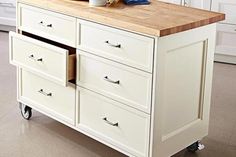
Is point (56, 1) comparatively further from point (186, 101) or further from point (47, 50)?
point (186, 101)

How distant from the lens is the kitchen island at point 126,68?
6.66 feet

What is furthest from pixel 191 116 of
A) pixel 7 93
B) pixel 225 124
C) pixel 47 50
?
pixel 7 93

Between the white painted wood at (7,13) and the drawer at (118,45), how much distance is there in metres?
2.62

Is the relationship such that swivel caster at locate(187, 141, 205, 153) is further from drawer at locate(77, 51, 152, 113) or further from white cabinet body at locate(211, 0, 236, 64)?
white cabinet body at locate(211, 0, 236, 64)

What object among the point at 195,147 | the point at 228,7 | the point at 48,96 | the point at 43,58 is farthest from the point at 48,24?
the point at 228,7

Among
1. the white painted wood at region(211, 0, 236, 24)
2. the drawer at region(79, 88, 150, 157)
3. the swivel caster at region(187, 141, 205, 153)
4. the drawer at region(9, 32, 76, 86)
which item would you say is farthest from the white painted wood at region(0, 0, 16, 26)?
the swivel caster at region(187, 141, 205, 153)

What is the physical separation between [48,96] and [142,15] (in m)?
0.76

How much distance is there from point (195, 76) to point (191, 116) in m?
0.21

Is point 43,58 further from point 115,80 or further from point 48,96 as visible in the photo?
point 115,80

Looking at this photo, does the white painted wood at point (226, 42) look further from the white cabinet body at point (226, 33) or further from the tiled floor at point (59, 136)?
the tiled floor at point (59, 136)

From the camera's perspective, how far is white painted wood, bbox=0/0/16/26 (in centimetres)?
470

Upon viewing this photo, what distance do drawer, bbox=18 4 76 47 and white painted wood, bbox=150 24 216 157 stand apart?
551 millimetres

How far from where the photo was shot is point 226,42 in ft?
13.1

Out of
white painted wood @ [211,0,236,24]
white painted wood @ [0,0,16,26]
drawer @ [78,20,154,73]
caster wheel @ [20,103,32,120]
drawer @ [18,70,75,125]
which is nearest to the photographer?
drawer @ [78,20,154,73]
